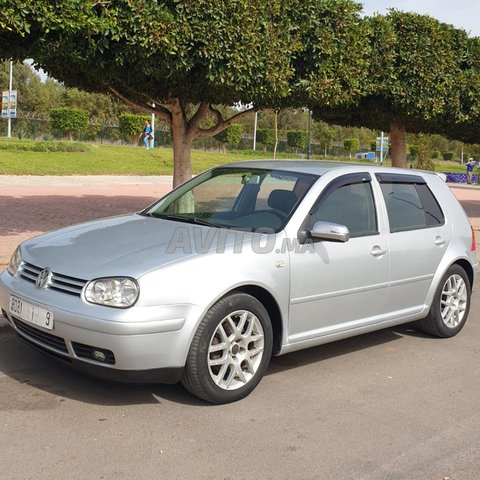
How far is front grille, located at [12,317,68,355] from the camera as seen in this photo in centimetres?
405

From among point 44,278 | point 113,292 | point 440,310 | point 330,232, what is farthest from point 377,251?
point 44,278

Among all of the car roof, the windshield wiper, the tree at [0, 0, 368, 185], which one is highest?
the tree at [0, 0, 368, 185]

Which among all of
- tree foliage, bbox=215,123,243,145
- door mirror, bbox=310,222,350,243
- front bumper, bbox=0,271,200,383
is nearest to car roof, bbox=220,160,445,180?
door mirror, bbox=310,222,350,243

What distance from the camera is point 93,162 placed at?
28531mm

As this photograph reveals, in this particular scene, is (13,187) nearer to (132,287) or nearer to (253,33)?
(253,33)

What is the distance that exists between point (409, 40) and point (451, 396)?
31.8 feet

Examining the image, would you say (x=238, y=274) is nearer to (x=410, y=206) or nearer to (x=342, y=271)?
(x=342, y=271)

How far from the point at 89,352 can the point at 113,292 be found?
15.9 inches

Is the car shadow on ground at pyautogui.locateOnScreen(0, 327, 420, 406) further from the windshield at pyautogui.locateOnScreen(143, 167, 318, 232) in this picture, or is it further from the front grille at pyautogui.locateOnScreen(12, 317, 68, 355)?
the windshield at pyautogui.locateOnScreen(143, 167, 318, 232)

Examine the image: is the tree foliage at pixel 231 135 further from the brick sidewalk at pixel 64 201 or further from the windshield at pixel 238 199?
the windshield at pixel 238 199

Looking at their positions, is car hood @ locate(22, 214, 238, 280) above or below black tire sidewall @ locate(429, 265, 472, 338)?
above

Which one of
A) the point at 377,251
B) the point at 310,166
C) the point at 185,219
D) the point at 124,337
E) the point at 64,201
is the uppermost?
the point at 310,166

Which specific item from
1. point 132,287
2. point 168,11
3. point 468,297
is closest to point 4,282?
point 132,287

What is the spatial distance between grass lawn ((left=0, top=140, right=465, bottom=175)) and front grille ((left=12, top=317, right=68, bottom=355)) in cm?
2036
